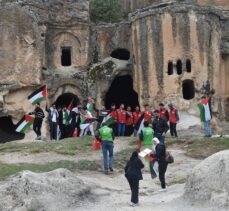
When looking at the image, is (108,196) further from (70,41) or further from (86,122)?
(70,41)

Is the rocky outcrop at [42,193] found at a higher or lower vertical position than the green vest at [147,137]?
lower

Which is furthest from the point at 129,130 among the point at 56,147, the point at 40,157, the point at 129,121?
the point at 40,157

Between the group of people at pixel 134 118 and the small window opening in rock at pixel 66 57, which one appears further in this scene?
the small window opening in rock at pixel 66 57

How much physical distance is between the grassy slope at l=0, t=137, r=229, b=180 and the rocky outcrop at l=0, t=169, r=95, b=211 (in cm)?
426

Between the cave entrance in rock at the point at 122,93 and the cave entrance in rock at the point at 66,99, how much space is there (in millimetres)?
2783

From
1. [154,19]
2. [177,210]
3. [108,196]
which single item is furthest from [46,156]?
[154,19]

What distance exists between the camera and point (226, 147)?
22109 mm

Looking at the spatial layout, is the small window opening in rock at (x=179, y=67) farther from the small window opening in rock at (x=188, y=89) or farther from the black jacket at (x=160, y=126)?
the black jacket at (x=160, y=126)

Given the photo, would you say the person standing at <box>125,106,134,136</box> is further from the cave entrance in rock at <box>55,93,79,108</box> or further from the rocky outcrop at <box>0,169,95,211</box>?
the rocky outcrop at <box>0,169,95,211</box>

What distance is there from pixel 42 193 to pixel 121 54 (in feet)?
79.4

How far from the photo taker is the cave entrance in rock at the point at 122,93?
126ft

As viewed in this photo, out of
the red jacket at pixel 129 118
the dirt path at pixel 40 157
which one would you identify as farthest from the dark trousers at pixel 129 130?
the dirt path at pixel 40 157

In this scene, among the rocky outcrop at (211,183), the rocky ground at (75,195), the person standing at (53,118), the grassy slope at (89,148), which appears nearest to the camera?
the rocky outcrop at (211,183)

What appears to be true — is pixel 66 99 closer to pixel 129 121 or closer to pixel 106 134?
pixel 129 121
